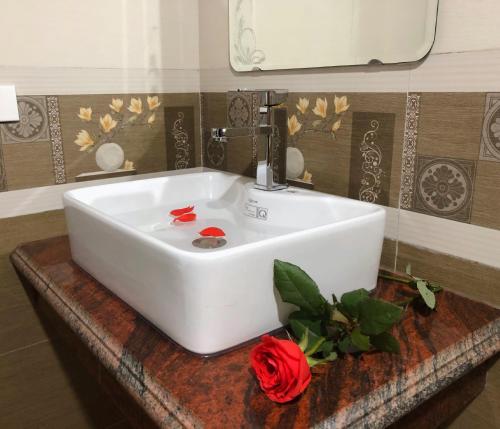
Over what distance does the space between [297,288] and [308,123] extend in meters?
0.52

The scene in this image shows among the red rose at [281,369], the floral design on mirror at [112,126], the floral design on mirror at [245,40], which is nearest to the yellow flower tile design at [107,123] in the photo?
the floral design on mirror at [112,126]

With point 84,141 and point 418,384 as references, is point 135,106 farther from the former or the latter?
point 418,384

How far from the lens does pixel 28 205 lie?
3.63 ft

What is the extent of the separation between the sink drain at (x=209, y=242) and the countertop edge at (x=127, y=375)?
0.27 meters

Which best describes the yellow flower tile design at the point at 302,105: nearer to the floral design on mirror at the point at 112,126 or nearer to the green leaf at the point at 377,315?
the floral design on mirror at the point at 112,126

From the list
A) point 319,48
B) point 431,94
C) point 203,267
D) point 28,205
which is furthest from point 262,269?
point 28,205

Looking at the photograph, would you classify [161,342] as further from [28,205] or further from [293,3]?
[293,3]

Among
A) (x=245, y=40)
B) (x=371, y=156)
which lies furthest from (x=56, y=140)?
(x=371, y=156)

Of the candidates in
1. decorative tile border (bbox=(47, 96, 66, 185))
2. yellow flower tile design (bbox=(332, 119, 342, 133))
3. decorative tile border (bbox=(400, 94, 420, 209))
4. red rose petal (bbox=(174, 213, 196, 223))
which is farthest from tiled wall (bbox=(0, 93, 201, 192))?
decorative tile border (bbox=(400, 94, 420, 209))

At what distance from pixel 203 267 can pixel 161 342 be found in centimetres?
15

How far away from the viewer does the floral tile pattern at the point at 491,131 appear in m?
0.74

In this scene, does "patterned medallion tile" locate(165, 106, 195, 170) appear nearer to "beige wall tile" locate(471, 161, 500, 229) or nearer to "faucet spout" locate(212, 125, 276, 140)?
"faucet spout" locate(212, 125, 276, 140)

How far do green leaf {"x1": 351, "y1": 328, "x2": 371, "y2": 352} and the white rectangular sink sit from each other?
0.12 m

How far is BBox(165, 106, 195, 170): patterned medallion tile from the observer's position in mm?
1318
